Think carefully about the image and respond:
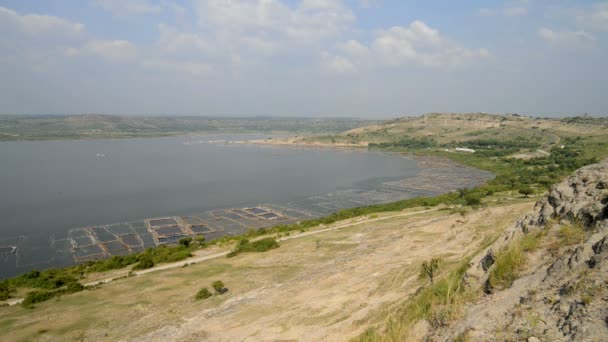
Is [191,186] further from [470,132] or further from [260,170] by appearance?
[470,132]

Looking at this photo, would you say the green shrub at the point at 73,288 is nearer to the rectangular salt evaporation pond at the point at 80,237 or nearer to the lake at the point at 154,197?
the lake at the point at 154,197

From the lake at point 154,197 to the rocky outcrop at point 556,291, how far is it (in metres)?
40.3

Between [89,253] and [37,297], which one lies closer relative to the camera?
[37,297]

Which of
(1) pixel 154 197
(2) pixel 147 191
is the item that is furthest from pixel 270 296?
(2) pixel 147 191

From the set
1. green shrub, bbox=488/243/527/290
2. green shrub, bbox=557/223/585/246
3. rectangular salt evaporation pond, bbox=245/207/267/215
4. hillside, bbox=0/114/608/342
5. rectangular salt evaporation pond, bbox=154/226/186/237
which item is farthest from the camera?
rectangular salt evaporation pond, bbox=245/207/267/215

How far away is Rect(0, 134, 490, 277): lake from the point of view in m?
45.5

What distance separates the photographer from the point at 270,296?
1962 cm

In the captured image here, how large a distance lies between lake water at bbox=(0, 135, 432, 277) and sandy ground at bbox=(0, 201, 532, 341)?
66.0 feet

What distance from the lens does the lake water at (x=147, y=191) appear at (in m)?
47.7

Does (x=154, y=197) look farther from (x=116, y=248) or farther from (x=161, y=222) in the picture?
(x=116, y=248)

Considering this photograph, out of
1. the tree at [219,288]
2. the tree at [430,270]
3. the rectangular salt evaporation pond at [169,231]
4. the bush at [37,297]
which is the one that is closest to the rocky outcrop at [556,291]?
the tree at [430,270]

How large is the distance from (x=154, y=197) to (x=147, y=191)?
17.9 ft

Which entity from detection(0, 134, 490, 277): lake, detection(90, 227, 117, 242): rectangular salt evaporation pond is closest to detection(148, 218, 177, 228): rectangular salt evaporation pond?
detection(0, 134, 490, 277): lake

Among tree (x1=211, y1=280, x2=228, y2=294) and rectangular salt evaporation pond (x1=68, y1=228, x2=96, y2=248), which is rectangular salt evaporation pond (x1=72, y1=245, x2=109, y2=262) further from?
tree (x1=211, y1=280, x2=228, y2=294)
